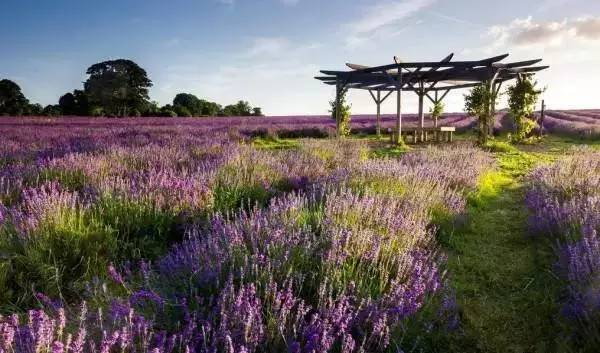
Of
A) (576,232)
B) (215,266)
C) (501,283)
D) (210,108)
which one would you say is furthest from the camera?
(210,108)

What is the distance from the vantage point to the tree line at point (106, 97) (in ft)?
137

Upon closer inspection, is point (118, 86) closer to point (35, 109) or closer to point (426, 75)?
point (35, 109)

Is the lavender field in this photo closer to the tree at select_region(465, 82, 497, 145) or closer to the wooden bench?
the tree at select_region(465, 82, 497, 145)

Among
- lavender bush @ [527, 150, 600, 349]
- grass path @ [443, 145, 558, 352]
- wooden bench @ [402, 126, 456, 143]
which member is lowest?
grass path @ [443, 145, 558, 352]

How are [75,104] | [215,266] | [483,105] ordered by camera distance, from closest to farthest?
[215,266] → [483,105] → [75,104]

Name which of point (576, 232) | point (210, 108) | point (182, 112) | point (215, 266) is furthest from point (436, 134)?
point (210, 108)

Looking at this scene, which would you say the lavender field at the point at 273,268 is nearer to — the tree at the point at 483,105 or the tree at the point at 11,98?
the tree at the point at 483,105

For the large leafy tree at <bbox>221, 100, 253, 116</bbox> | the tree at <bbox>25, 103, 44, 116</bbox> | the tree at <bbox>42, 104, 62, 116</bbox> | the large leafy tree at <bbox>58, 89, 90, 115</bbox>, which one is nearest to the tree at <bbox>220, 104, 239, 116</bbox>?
the large leafy tree at <bbox>221, 100, 253, 116</bbox>

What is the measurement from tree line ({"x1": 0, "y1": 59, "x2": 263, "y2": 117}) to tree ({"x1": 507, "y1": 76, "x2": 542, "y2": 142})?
30358 mm

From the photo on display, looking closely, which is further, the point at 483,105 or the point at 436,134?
the point at 436,134

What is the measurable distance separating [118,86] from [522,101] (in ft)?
124

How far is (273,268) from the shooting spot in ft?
7.78

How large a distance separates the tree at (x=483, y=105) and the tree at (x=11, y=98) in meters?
39.0

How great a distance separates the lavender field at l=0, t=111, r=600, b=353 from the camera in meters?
2.04
